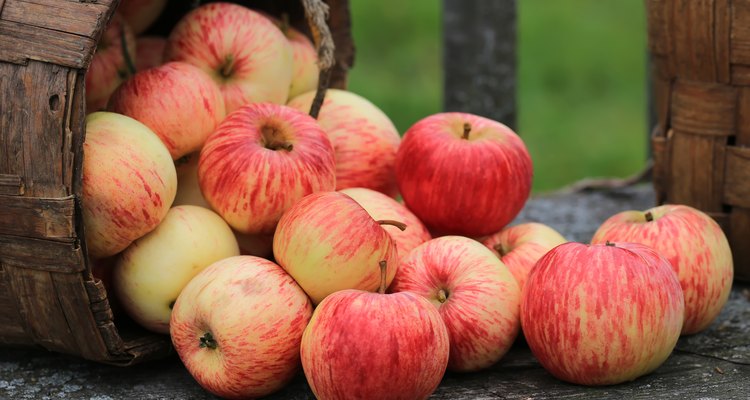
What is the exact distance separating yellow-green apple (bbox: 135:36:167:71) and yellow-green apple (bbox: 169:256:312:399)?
647 mm

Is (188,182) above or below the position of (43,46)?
below

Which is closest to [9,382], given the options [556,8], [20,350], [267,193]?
[20,350]

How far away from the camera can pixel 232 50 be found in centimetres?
191

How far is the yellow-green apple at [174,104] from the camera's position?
5.70ft

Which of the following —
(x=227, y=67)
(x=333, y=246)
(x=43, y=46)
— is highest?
(x=43, y=46)

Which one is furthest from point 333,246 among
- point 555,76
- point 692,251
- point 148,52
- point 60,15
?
point 555,76

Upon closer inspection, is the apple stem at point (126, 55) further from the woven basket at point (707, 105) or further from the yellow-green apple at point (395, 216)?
the woven basket at point (707, 105)

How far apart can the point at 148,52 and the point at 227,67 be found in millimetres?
252

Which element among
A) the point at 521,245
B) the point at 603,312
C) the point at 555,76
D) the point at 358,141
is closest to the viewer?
the point at 603,312

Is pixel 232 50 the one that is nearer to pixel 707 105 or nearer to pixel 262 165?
pixel 262 165

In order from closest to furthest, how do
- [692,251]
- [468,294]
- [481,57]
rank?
1. [468,294]
2. [692,251]
3. [481,57]

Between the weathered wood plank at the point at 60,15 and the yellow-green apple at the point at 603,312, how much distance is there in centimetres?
78

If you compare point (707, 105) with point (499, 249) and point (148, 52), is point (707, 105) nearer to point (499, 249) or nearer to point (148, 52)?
point (499, 249)

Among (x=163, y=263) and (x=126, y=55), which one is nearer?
(x=163, y=263)
